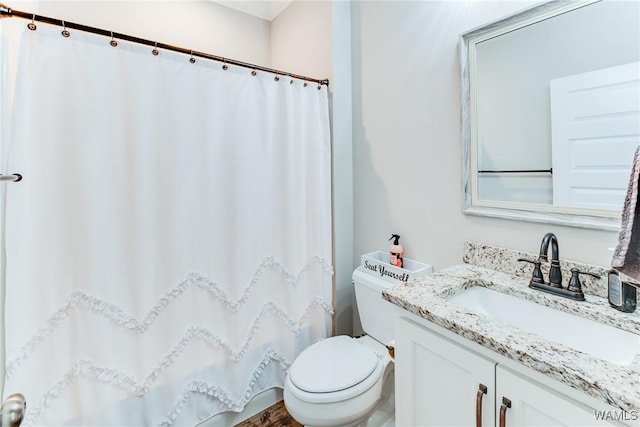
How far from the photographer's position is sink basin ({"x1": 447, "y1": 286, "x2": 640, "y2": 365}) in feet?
2.74

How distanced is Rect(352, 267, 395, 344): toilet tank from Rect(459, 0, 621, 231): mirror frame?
23.4 inches

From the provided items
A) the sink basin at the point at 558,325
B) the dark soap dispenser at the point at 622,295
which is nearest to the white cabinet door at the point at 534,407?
the sink basin at the point at 558,325

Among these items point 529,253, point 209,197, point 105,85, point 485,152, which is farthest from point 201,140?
point 529,253

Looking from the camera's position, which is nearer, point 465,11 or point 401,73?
point 465,11

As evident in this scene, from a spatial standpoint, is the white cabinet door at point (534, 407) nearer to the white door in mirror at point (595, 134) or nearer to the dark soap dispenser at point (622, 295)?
the dark soap dispenser at point (622, 295)

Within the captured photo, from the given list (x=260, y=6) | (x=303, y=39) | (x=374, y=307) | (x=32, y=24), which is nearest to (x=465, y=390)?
(x=374, y=307)

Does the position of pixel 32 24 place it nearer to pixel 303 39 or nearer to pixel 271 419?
pixel 303 39

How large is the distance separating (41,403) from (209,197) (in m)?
1.01

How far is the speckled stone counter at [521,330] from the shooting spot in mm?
615

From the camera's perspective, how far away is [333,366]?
1.38 metres

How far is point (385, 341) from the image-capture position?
1.57m

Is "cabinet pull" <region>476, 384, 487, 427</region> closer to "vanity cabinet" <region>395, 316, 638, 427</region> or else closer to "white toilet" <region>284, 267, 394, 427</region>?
"vanity cabinet" <region>395, 316, 638, 427</region>

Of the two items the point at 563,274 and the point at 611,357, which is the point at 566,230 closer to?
the point at 563,274

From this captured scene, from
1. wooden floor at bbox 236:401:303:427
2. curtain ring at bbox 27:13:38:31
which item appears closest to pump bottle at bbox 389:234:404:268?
wooden floor at bbox 236:401:303:427
